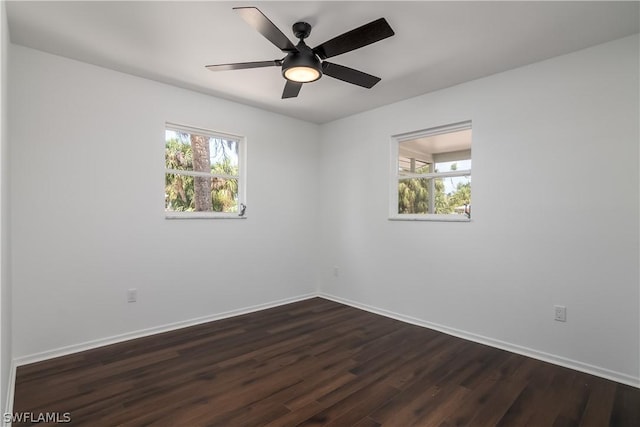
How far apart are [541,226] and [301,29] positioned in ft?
8.19

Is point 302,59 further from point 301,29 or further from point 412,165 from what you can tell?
point 412,165

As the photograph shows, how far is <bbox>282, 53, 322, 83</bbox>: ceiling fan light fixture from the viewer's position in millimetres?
2195

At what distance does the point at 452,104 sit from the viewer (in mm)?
3393

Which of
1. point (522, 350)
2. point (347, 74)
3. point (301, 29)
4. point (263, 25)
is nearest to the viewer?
point (263, 25)

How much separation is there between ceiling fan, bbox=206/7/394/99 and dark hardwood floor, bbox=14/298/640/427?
220 centimetres

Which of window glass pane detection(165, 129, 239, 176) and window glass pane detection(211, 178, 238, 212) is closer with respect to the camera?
window glass pane detection(165, 129, 239, 176)

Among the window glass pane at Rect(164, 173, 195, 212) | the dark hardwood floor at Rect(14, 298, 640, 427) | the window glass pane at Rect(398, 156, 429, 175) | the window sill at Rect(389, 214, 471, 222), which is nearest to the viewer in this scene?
the dark hardwood floor at Rect(14, 298, 640, 427)

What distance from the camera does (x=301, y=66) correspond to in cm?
220

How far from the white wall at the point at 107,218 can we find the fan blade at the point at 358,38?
1.97 meters

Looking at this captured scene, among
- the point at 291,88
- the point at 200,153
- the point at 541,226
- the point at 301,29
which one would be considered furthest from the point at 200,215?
the point at 541,226

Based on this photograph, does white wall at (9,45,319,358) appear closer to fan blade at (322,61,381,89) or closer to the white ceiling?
the white ceiling

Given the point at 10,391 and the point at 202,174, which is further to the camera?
the point at 202,174

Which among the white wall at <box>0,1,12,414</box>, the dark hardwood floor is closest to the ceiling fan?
the white wall at <box>0,1,12,414</box>

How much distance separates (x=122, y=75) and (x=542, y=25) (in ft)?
11.4
